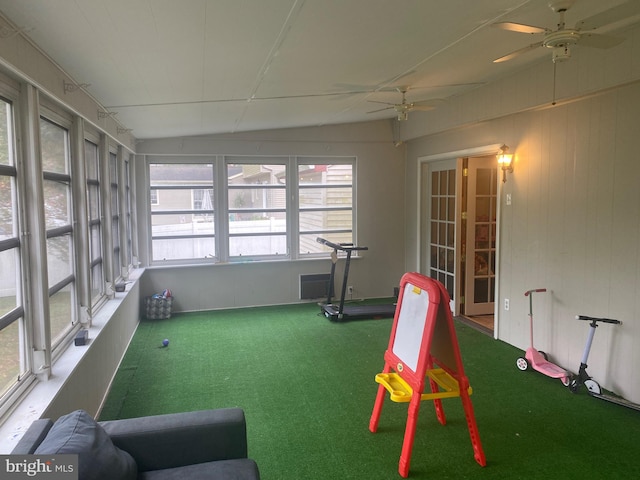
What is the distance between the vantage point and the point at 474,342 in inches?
203

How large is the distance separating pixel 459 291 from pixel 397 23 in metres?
4.24

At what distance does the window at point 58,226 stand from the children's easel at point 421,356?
2.23 meters

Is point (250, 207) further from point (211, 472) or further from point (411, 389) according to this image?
point (211, 472)

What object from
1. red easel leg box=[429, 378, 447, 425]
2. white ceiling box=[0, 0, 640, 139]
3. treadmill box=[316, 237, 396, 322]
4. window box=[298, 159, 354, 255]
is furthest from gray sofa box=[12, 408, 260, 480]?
window box=[298, 159, 354, 255]

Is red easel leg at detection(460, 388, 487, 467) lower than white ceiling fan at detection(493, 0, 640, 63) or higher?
lower

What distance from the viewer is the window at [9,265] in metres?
2.22

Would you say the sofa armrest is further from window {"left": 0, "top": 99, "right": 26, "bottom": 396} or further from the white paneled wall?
the white paneled wall

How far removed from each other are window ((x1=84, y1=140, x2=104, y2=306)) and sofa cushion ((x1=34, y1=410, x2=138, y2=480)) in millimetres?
2415

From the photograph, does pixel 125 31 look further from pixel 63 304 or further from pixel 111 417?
pixel 111 417

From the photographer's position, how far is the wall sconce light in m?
4.95

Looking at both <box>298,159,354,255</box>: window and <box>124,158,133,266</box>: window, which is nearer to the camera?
<box>124,158,133,266</box>: window

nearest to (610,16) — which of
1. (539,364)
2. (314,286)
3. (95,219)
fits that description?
(539,364)

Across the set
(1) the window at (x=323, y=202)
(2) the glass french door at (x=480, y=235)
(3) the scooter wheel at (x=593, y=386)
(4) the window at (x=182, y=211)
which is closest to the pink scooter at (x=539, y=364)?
(3) the scooter wheel at (x=593, y=386)

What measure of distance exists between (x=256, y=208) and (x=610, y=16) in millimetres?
5055
